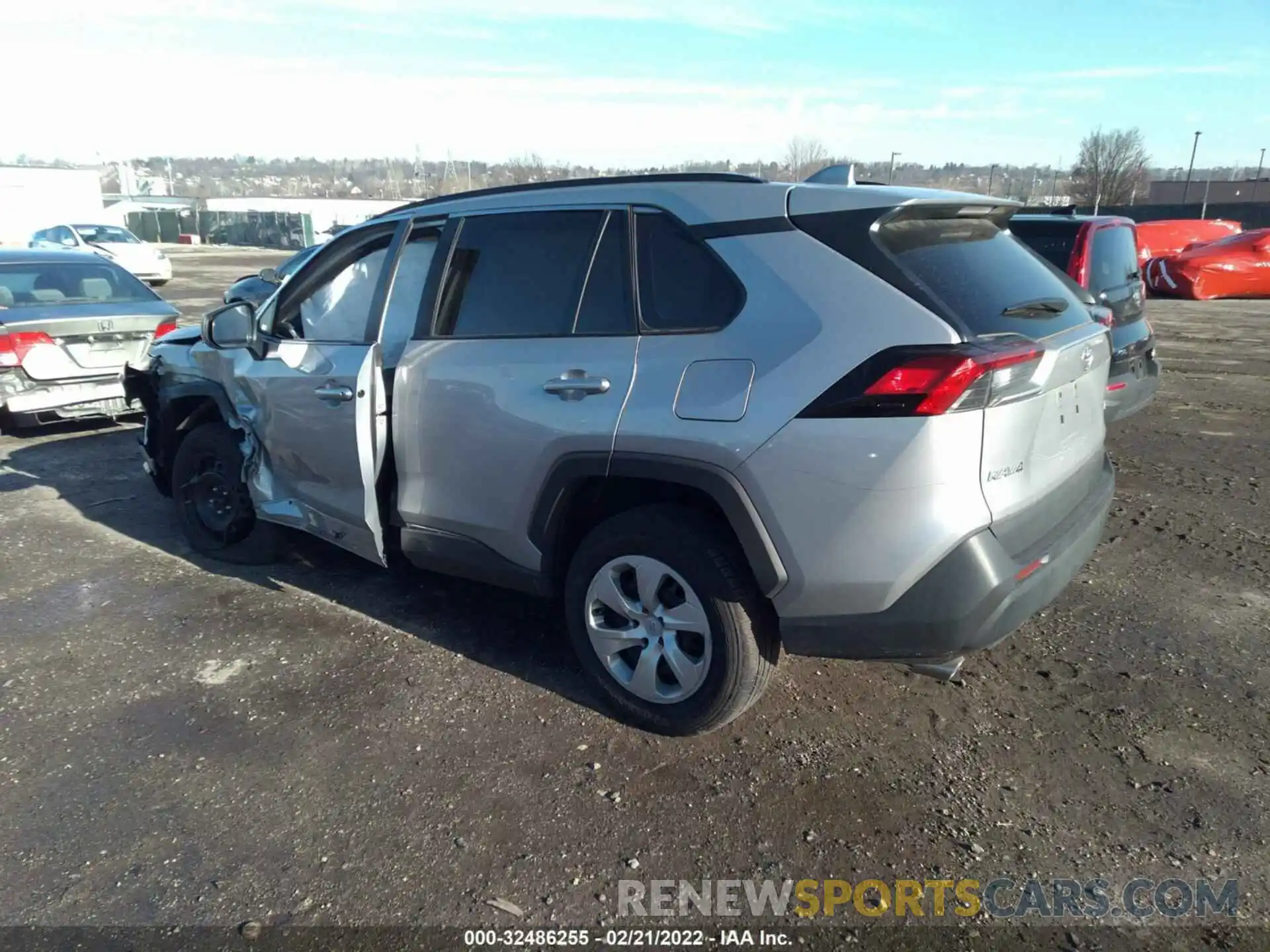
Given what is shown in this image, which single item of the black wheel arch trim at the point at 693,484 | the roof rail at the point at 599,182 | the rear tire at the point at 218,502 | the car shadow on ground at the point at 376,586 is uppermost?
the roof rail at the point at 599,182

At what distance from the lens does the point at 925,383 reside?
253 cm

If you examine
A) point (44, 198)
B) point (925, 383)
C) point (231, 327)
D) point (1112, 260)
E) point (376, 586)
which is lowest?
point (376, 586)

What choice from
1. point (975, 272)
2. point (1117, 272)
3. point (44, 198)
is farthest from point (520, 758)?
point (44, 198)

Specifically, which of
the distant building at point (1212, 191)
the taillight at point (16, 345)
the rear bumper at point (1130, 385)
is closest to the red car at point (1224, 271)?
the rear bumper at point (1130, 385)

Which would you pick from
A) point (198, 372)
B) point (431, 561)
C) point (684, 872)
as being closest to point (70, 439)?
point (198, 372)

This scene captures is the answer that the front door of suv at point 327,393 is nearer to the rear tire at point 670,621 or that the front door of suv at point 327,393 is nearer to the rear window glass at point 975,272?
the rear tire at point 670,621

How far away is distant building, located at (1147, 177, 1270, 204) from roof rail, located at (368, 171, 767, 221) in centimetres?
6139

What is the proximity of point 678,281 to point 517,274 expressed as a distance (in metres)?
0.78

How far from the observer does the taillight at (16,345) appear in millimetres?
6957

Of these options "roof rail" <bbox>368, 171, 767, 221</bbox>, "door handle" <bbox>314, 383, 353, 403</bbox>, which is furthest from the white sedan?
"roof rail" <bbox>368, 171, 767, 221</bbox>

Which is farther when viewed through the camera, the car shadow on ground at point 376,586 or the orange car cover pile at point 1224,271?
the orange car cover pile at point 1224,271

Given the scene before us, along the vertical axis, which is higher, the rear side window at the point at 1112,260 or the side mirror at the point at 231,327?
the rear side window at the point at 1112,260

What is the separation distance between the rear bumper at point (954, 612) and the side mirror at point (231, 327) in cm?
304

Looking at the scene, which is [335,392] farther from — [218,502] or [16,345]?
[16,345]
